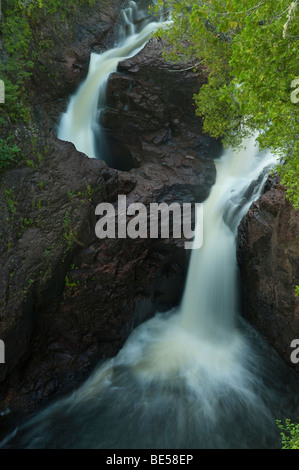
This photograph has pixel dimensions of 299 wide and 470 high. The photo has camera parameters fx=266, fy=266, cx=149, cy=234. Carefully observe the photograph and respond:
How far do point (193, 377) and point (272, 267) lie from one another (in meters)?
3.84

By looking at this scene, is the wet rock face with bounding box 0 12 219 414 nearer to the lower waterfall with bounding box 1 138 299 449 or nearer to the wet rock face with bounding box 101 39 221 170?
the wet rock face with bounding box 101 39 221 170

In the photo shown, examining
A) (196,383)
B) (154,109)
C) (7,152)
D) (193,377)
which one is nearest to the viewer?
(7,152)

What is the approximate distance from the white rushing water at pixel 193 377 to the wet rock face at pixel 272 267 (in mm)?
515

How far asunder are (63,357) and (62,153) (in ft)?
19.6

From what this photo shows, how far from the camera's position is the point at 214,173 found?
11.2 m

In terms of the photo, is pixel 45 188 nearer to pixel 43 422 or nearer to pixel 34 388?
pixel 34 388

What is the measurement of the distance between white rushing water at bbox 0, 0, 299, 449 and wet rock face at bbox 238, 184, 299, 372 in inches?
20.3

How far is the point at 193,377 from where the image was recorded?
738cm

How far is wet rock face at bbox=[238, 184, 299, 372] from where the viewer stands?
277 inches

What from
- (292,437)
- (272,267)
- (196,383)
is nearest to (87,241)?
(196,383)

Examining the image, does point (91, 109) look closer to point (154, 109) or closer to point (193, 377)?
point (154, 109)

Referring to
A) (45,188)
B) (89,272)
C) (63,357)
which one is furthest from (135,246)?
(63,357)

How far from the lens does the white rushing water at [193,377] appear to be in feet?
19.6

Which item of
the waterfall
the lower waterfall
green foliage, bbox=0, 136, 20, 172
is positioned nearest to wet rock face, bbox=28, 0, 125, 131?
the waterfall
